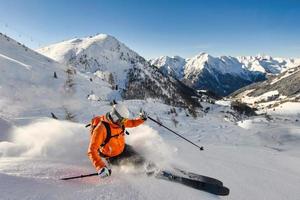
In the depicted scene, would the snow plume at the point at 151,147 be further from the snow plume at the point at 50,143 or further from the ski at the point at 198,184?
the snow plume at the point at 50,143

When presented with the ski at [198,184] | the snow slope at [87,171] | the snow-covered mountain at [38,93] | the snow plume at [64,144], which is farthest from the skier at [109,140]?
the snow-covered mountain at [38,93]

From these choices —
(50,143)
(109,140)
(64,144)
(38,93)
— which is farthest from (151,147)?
(38,93)

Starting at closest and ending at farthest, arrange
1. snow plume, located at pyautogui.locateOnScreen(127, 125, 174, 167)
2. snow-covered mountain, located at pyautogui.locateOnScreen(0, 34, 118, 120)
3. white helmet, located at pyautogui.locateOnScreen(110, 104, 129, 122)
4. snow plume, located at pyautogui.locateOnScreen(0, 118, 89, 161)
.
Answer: white helmet, located at pyautogui.locateOnScreen(110, 104, 129, 122), snow plume, located at pyautogui.locateOnScreen(0, 118, 89, 161), snow plume, located at pyautogui.locateOnScreen(127, 125, 174, 167), snow-covered mountain, located at pyautogui.locateOnScreen(0, 34, 118, 120)

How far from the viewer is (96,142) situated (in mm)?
6941

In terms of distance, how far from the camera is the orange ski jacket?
22.1ft

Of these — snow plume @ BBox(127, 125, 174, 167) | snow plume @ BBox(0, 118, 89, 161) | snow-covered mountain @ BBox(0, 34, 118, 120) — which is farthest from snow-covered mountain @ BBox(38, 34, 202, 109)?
snow plume @ BBox(127, 125, 174, 167)

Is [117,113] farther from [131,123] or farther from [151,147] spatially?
[151,147]

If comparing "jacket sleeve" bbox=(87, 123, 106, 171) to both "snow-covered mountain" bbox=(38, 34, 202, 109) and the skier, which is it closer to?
the skier

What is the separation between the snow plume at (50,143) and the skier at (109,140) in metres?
1.01

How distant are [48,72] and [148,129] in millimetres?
29776

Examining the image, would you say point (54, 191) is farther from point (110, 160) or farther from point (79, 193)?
point (110, 160)

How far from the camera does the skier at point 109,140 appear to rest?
6746mm

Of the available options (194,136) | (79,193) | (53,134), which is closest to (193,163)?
(53,134)

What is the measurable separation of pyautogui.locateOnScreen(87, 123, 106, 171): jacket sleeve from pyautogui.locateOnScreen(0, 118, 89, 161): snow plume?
147 cm
